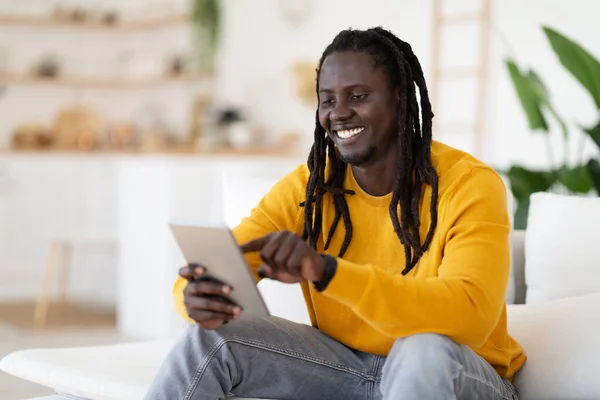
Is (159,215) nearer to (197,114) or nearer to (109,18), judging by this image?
(197,114)

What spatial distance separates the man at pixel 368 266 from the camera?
5.21 ft

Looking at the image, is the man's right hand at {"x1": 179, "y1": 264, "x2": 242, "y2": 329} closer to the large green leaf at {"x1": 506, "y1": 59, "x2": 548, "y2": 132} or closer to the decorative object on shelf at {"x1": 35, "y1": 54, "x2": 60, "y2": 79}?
the large green leaf at {"x1": 506, "y1": 59, "x2": 548, "y2": 132}

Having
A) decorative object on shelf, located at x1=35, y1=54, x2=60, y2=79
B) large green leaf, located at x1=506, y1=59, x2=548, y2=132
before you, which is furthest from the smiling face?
decorative object on shelf, located at x1=35, y1=54, x2=60, y2=79

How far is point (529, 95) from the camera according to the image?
3643 millimetres

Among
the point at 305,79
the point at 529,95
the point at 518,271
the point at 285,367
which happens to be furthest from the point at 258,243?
the point at 305,79

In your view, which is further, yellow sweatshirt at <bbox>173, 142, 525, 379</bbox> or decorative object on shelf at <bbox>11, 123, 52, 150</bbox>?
decorative object on shelf at <bbox>11, 123, 52, 150</bbox>

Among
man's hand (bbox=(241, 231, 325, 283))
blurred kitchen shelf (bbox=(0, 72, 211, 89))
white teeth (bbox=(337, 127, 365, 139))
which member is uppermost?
white teeth (bbox=(337, 127, 365, 139))

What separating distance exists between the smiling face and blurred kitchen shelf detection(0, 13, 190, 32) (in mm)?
5587

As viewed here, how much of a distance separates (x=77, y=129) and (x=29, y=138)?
45 centimetres

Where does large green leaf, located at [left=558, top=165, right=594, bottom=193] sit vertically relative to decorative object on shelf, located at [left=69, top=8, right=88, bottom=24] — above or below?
below

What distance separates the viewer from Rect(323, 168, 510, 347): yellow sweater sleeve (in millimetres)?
1579

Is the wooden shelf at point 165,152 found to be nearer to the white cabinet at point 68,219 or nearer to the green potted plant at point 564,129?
the white cabinet at point 68,219

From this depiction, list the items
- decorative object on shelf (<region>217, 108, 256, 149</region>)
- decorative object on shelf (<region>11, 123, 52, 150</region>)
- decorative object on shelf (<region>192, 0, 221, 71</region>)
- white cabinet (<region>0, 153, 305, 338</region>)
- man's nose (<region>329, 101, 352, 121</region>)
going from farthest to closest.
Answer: decorative object on shelf (<region>192, 0, 221, 71</region>), decorative object on shelf (<region>11, 123, 52, 150</region>), decorative object on shelf (<region>217, 108, 256, 149</region>), white cabinet (<region>0, 153, 305, 338</region>), man's nose (<region>329, 101, 352, 121</region>)

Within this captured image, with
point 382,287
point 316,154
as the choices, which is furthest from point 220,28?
point 382,287
